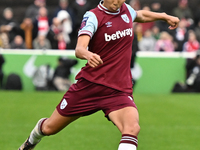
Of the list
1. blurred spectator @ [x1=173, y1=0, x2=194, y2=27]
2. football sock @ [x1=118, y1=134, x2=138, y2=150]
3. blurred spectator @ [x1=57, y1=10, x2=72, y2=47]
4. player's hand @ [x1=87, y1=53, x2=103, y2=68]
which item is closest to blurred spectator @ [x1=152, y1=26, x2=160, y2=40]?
blurred spectator @ [x1=173, y1=0, x2=194, y2=27]

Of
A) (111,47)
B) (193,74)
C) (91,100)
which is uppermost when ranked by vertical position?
(111,47)

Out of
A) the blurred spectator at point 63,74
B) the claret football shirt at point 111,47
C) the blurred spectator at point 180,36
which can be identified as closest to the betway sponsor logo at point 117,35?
the claret football shirt at point 111,47

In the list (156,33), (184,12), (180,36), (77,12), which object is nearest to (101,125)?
(156,33)

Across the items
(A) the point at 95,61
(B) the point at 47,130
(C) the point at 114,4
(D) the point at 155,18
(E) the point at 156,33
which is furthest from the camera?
(E) the point at 156,33

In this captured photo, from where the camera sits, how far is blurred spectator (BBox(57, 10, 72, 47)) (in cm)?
1656

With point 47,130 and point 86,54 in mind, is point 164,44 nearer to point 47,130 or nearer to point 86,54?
point 47,130

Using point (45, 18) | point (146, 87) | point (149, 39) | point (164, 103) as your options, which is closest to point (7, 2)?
point (45, 18)

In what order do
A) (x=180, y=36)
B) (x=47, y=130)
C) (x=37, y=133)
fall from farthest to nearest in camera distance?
(x=180, y=36) < (x=37, y=133) < (x=47, y=130)

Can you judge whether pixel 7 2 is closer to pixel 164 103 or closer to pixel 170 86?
pixel 170 86

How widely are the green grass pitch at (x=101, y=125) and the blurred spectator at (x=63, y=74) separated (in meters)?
0.48

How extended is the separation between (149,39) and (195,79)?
252 centimetres

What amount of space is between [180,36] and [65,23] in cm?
446

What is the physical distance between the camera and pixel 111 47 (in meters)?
5.22

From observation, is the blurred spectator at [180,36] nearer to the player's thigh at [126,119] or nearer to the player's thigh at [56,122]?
the player's thigh at [56,122]
